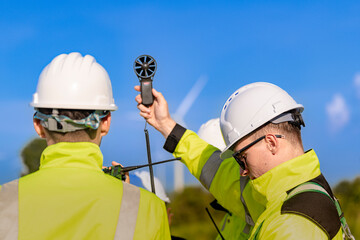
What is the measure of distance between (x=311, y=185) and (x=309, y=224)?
380mm

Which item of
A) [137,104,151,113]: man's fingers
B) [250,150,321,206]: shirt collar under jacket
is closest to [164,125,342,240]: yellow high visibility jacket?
[250,150,321,206]: shirt collar under jacket

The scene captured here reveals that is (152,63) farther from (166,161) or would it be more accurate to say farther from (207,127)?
(207,127)

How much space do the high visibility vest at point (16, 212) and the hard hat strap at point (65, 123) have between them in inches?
18.3

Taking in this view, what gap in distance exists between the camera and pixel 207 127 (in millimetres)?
6926

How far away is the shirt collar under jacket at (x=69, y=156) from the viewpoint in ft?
10.6

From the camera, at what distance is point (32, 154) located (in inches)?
272

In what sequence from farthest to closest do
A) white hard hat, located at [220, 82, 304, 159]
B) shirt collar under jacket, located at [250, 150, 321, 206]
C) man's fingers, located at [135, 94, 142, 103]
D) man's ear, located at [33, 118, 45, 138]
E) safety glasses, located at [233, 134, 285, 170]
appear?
1. man's fingers, located at [135, 94, 142, 103]
2. white hard hat, located at [220, 82, 304, 159]
3. safety glasses, located at [233, 134, 285, 170]
4. man's ear, located at [33, 118, 45, 138]
5. shirt collar under jacket, located at [250, 150, 321, 206]

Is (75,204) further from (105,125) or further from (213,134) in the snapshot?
(213,134)

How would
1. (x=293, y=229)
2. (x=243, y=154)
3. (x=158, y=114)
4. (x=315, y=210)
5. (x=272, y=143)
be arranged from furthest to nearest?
(x=158, y=114) < (x=243, y=154) < (x=272, y=143) < (x=315, y=210) < (x=293, y=229)

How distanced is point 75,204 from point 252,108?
5.57ft

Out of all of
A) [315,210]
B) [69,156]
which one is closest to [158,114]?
[69,156]

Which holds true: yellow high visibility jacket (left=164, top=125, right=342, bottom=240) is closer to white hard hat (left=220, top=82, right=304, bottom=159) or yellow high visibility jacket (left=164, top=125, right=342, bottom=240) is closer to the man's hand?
the man's hand

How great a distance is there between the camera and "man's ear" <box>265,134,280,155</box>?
11.5ft

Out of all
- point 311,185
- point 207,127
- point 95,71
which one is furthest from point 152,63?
point 207,127
